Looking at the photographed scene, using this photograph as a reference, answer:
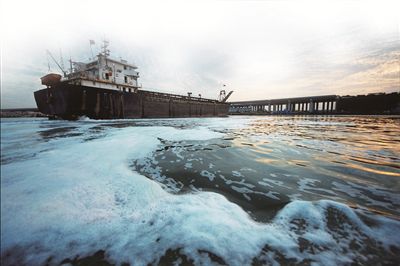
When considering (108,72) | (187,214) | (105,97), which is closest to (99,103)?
(105,97)

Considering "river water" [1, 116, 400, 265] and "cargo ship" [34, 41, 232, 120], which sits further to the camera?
"cargo ship" [34, 41, 232, 120]

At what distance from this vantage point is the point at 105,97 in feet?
46.5

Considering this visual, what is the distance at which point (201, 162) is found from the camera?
155 inches

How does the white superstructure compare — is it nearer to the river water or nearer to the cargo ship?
the cargo ship

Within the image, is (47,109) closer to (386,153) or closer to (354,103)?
(386,153)

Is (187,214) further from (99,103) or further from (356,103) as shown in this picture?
(356,103)

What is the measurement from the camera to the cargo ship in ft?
40.0

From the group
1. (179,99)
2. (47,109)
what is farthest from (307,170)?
(179,99)

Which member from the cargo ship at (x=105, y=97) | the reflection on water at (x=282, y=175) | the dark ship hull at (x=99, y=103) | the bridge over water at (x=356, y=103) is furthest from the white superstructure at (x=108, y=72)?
the bridge over water at (x=356, y=103)

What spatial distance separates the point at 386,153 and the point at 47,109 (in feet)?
62.8

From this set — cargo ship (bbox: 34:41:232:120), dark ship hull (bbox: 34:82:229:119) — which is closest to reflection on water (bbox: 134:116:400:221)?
cargo ship (bbox: 34:41:232:120)

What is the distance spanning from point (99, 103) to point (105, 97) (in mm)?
744

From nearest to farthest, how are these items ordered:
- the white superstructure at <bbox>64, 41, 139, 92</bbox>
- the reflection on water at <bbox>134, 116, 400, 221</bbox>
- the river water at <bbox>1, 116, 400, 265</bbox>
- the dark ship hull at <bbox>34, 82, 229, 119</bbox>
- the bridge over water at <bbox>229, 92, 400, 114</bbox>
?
the river water at <bbox>1, 116, 400, 265</bbox>, the reflection on water at <bbox>134, 116, 400, 221</bbox>, the dark ship hull at <bbox>34, 82, 229, 119</bbox>, the white superstructure at <bbox>64, 41, 139, 92</bbox>, the bridge over water at <bbox>229, 92, 400, 114</bbox>

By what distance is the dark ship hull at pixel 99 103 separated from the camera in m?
12.1
